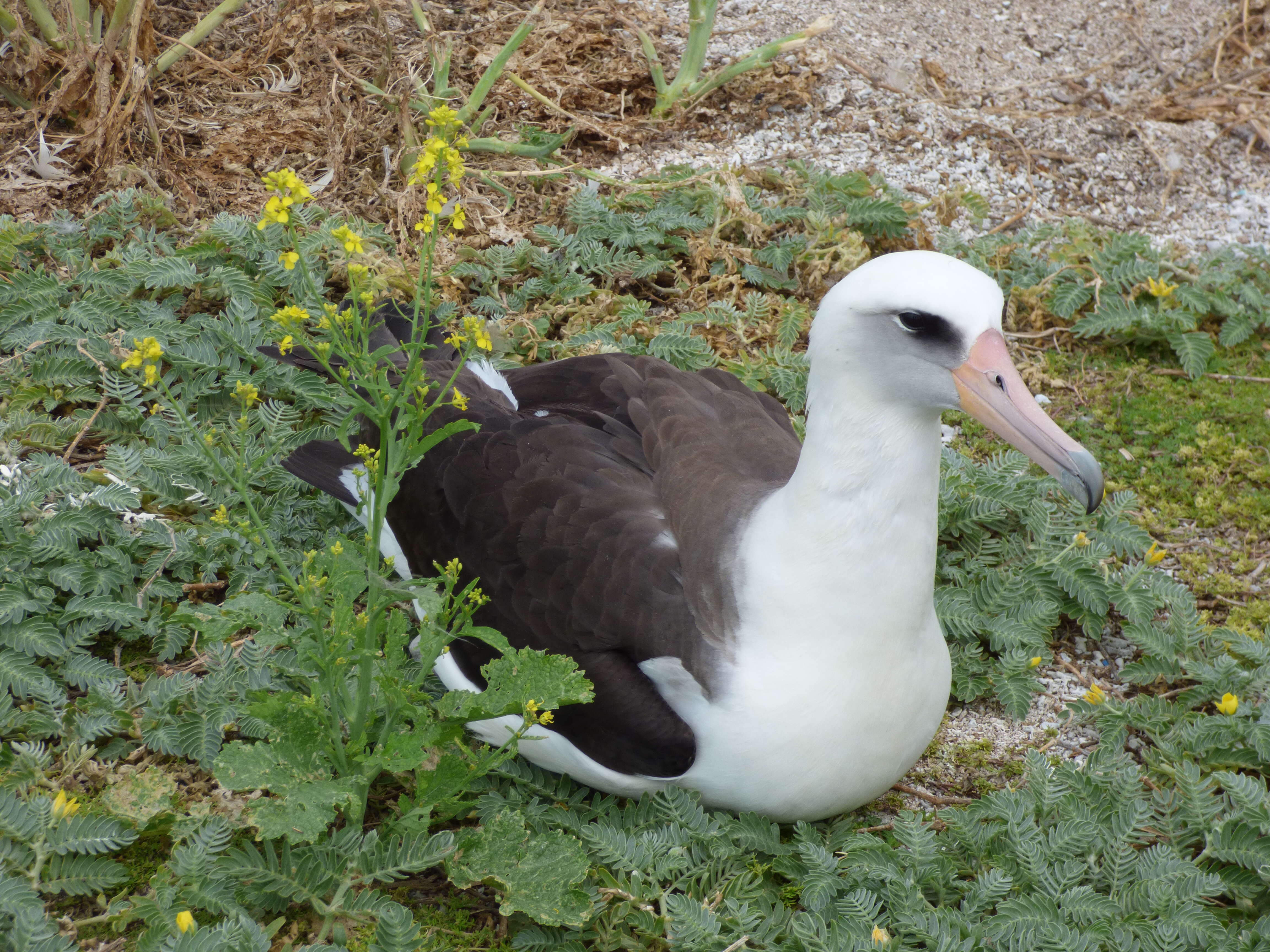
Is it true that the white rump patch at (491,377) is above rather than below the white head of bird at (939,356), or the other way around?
below

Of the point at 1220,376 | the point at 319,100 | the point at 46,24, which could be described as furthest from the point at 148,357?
the point at 1220,376

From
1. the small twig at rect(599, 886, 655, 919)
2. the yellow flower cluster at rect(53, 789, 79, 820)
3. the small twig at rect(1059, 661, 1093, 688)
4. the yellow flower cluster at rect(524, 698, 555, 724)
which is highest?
the yellow flower cluster at rect(524, 698, 555, 724)

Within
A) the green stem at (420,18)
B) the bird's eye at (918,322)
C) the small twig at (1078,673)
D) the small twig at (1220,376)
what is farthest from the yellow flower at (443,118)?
the small twig at (1220,376)

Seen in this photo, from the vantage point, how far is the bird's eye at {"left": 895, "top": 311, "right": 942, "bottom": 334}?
2570 mm

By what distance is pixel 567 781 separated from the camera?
131 inches

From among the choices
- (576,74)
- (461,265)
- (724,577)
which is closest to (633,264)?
(461,265)

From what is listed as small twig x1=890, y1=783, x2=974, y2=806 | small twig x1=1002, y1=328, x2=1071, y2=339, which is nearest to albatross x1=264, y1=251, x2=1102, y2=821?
small twig x1=890, y1=783, x2=974, y2=806

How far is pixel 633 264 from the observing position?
5.21 meters

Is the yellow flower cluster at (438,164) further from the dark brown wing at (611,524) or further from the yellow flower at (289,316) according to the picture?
the dark brown wing at (611,524)

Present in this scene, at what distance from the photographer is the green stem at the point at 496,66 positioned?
5391mm

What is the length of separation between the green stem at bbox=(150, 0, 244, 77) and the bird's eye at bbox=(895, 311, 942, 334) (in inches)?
170

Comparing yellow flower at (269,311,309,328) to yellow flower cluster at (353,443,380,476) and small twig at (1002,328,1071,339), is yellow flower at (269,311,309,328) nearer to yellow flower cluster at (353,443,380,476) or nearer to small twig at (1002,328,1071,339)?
yellow flower cluster at (353,443,380,476)

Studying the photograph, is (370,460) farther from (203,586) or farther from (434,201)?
(203,586)

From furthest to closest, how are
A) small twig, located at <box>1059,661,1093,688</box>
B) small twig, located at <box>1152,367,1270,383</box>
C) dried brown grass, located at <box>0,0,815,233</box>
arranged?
dried brown grass, located at <box>0,0,815,233</box> < small twig, located at <box>1152,367,1270,383</box> < small twig, located at <box>1059,661,1093,688</box>
